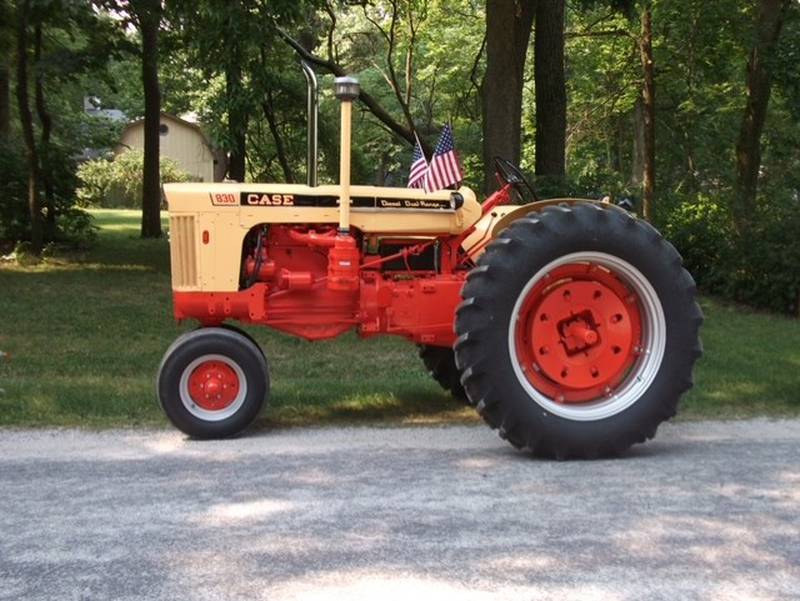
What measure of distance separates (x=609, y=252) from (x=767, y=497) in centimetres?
168

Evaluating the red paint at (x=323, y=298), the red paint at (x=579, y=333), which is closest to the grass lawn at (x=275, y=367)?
the red paint at (x=323, y=298)

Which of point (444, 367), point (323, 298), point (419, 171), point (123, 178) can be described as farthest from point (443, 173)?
point (123, 178)

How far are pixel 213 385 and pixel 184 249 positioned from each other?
908 millimetres

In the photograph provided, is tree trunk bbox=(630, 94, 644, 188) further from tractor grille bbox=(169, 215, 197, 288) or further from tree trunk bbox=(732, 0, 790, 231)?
tractor grille bbox=(169, 215, 197, 288)

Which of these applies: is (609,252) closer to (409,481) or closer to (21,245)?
(409,481)

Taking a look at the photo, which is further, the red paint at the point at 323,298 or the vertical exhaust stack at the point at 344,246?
the red paint at the point at 323,298

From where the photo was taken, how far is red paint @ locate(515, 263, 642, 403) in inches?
223

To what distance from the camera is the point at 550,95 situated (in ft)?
46.4

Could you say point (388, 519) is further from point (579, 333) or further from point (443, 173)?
point (443, 173)

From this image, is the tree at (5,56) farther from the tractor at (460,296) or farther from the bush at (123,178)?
the bush at (123,178)

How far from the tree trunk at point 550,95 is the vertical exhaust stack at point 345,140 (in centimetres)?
882

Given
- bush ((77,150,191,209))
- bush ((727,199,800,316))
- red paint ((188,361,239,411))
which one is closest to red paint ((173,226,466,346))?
red paint ((188,361,239,411))

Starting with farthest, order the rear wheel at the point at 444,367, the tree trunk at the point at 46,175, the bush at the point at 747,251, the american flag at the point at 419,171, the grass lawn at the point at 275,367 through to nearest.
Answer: the tree trunk at the point at 46,175 < the bush at the point at 747,251 < the rear wheel at the point at 444,367 < the grass lawn at the point at 275,367 < the american flag at the point at 419,171

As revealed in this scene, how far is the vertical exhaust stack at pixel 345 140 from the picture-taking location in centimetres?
548
